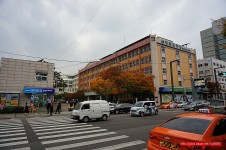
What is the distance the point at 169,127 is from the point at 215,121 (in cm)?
114

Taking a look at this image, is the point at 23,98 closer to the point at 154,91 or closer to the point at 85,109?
the point at 85,109

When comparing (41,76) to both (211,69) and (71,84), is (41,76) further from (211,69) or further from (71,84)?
(71,84)

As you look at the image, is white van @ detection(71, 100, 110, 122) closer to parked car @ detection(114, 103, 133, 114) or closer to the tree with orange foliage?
parked car @ detection(114, 103, 133, 114)

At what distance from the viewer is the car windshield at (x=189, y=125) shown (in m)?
4.77

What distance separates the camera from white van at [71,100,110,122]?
17.3 metres

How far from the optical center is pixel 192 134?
4582 millimetres

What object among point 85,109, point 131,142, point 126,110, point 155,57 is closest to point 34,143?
point 131,142

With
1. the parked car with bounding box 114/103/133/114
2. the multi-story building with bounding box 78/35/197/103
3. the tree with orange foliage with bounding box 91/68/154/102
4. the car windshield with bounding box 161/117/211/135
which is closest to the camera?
the car windshield with bounding box 161/117/211/135

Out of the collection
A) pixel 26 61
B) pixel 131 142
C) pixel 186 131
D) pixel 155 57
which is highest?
pixel 155 57

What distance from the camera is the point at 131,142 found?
28.3ft

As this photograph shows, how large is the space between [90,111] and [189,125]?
13506 mm

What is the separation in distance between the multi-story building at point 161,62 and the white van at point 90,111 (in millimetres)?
30892

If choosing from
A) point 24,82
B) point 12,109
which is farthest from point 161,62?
point 12,109

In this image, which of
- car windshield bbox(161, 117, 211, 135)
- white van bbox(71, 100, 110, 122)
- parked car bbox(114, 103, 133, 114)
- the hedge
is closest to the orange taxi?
car windshield bbox(161, 117, 211, 135)
